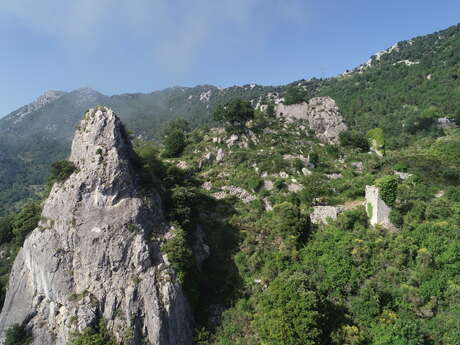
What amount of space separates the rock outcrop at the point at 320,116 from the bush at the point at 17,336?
199 ft

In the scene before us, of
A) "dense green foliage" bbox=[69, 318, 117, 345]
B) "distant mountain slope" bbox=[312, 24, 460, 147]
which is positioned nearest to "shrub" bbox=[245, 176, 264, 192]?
"dense green foliage" bbox=[69, 318, 117, 345]

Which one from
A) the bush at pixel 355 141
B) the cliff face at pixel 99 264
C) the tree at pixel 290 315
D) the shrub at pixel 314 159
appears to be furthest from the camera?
the bush at pixel 355 141

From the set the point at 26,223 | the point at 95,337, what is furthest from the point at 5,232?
the point at 95,337

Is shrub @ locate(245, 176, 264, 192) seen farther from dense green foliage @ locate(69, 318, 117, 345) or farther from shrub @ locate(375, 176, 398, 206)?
dense green foliage @ locate(69, 318, 117, 345)

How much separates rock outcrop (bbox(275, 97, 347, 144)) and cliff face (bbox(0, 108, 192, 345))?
49035mm

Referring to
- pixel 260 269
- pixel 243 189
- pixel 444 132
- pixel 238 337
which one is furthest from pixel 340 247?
pixel 444 132

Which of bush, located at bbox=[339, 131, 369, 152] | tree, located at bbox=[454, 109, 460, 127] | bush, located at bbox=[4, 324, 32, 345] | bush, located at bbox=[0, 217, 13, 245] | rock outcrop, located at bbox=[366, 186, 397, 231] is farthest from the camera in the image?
tree, located at bbox=[454, 109, 460, 127]

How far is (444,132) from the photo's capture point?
2682 inches

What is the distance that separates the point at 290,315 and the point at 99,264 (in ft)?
59.9

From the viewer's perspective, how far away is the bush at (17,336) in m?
24.8

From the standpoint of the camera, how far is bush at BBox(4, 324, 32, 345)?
24.8 metres

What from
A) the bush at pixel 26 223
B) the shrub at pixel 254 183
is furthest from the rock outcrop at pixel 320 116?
the bush at pixel 26 223

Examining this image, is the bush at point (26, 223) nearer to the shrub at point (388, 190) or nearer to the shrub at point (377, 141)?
the shrub at point (388, 190)

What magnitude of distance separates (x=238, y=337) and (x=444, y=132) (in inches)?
2859
